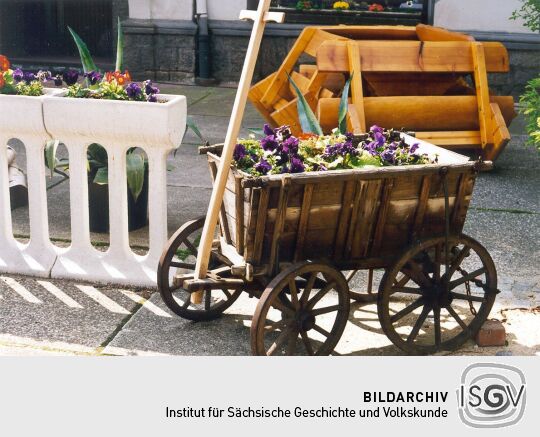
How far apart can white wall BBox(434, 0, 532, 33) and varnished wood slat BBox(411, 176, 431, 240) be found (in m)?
6.61

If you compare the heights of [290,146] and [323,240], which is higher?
[290,146]

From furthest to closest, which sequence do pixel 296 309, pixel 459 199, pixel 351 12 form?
pixel 351 12, pixel 459 199, pixel 296 309

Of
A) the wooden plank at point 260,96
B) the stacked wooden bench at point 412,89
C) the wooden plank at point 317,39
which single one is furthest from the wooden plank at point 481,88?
the wooden plank at point 260,96

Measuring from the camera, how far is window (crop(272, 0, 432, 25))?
11422 millimetres

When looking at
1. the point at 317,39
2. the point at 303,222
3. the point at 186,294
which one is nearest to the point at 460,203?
the point at 303,222

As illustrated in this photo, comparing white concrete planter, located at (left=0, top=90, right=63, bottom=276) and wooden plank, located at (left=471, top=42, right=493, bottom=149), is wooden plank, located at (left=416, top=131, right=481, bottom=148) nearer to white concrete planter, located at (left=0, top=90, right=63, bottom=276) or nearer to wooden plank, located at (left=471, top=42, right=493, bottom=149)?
wooden plank, located at (left=471, top=42, right=493, bottom=149)

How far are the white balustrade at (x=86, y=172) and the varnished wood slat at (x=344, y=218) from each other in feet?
3.87

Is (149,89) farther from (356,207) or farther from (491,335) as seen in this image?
(491,335)

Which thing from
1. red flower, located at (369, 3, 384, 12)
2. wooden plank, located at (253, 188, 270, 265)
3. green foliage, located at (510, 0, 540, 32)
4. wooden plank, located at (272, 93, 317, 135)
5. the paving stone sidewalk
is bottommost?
the paving stone sidewalk

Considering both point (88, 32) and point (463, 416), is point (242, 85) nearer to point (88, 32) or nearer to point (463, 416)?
point (463, 416)

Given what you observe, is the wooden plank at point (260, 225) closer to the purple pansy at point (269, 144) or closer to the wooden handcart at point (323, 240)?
the wooden handcart at point (323, 240)

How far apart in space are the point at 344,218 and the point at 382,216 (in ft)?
0.61

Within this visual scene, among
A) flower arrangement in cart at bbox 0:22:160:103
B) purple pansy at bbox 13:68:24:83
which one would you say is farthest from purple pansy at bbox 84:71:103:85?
purple pansy at bbox 13:68:24:83

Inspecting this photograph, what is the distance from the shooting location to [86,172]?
500 cm
